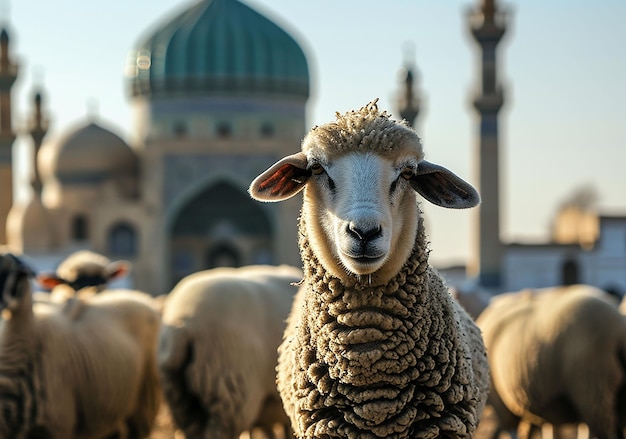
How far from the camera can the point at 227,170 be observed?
3472cm

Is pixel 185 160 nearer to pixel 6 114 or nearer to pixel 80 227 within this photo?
pixel 80 227

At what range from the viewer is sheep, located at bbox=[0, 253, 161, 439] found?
21.8 ft

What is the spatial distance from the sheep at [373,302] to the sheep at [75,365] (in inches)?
108

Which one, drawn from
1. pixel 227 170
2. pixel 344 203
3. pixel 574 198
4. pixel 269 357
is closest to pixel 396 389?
pixel 344 203

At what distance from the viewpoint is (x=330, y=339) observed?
4105 mm

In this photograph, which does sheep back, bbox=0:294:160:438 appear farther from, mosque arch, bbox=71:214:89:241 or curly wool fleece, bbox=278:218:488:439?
mosque arch, bbox=71:214:89:241

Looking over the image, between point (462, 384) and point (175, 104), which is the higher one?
point (175, 104)

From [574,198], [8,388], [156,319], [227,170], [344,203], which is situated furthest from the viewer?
[574,198]

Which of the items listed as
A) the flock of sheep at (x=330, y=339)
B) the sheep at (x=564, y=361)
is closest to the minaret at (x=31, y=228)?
the flock of sheep at (x=330, y=339)

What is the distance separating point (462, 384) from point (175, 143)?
103 ft

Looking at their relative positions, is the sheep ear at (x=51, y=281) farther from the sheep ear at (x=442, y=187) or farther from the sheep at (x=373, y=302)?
the sheep ear at (x=442, y=187)

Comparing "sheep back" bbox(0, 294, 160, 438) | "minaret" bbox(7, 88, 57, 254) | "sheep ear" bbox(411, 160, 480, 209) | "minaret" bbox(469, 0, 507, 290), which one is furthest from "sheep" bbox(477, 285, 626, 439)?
"minaret" bbox(7, 88, 57, 254)

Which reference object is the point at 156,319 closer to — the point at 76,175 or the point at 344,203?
the point at 344,203

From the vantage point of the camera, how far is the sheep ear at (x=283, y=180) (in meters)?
4.21
